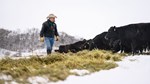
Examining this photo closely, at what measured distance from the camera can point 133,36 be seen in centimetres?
1753

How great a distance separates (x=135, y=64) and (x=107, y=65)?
3.17ft

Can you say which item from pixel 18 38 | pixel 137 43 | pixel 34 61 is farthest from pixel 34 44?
pixel 34 61

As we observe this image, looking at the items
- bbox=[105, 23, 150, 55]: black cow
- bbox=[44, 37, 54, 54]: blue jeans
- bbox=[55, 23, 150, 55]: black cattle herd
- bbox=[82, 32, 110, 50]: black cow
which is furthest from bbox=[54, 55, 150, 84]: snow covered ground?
bbox=[82, 32, 110, 50]: black cow

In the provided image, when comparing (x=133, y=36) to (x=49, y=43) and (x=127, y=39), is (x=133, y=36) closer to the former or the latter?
(x=127, y=39)

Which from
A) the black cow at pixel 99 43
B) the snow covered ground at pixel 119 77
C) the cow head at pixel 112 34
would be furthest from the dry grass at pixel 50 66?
the black cow at pixel 99 43

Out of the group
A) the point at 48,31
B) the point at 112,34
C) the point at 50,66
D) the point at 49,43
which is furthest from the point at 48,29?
the point at 50,66

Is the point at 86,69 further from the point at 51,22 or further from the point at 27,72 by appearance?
the point at 51,22

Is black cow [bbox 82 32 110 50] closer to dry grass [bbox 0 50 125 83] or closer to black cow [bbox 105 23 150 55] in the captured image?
black cow [bbox 105 23 150 55]

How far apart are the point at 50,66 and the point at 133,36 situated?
34.2ft

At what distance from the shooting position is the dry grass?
6469 mm

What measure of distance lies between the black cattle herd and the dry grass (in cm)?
680

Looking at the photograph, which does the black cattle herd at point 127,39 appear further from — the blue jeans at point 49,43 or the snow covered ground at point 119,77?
the snow covered ground at point 119,77

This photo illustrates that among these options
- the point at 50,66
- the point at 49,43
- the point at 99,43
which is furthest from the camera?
the point at 99,43

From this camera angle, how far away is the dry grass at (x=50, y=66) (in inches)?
255
